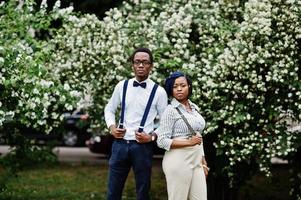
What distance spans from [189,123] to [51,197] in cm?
561

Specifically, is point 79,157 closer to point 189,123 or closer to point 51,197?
point 51,197

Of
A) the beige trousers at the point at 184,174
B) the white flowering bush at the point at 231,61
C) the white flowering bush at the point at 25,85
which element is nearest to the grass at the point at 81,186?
the white flowering bush at the point at 231,61

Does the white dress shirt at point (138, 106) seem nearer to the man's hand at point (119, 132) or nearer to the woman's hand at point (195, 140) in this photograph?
the man's hand at point (119, 132)

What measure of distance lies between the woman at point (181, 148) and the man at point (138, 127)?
21 centimetres

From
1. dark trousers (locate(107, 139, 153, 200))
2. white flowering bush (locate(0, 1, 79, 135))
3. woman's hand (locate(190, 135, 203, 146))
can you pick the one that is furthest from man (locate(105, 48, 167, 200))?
white flowering bush (locate(0, 1, 79, 135))

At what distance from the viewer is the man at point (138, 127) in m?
5.51

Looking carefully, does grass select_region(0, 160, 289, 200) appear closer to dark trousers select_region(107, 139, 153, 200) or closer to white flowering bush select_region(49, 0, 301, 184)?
white flowering bush select_region(49, 0, 301, 184)

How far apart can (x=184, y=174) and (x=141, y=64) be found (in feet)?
3.61

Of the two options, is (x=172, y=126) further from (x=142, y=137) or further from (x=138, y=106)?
(x=138, y=106)

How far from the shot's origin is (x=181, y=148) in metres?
5.31

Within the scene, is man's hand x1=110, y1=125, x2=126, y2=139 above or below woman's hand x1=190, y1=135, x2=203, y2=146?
above

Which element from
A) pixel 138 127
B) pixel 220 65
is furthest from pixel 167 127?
pixel 220 65

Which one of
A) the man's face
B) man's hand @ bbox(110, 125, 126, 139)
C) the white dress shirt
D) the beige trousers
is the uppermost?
the man's face

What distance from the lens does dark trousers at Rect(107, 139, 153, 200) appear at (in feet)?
18.1
